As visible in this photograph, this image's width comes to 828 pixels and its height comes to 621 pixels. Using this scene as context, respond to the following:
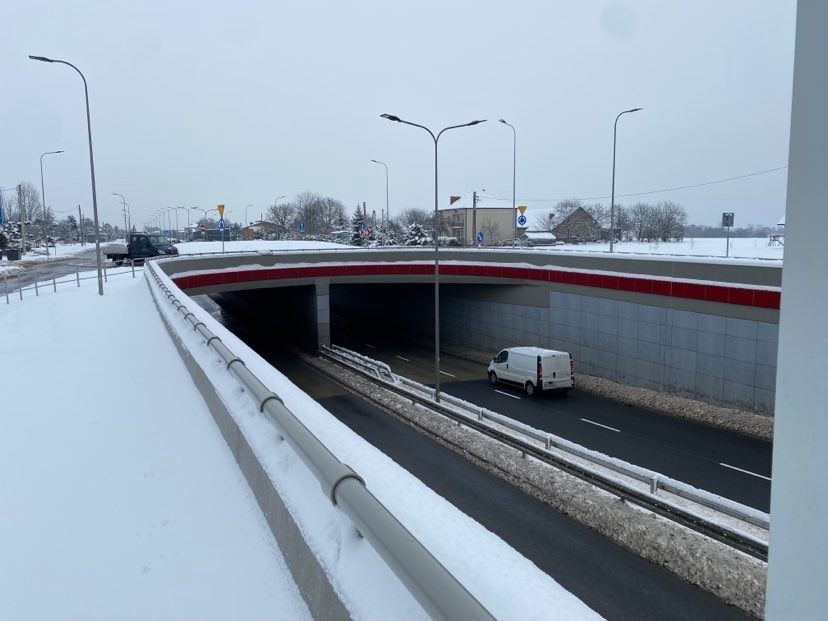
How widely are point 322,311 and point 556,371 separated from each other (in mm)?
16340

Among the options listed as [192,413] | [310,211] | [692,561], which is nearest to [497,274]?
[692,561]

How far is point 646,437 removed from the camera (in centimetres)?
2167

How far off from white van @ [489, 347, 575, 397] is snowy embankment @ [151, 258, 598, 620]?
2419 centimetres

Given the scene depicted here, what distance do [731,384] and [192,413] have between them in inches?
893

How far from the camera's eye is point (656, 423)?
76.9 ft

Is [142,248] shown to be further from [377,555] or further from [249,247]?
[377,555]

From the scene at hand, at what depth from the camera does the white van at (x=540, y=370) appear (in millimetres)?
27641

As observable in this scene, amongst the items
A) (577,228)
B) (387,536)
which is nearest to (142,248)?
(387,536)

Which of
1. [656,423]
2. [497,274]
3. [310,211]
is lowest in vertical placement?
[656,423]

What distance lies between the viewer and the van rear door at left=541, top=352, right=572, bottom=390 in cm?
2766

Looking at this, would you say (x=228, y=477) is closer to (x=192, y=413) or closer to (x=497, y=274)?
(x=192, y=413)

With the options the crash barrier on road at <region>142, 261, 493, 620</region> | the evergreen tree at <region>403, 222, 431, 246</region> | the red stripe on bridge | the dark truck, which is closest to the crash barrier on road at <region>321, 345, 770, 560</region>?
the crash barrier on road at <region>142, 261, 493, 620</region>

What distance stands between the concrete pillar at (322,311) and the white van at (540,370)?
541 inches

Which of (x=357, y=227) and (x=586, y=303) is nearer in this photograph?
(x=586, y=303)
